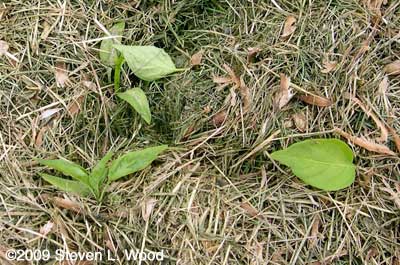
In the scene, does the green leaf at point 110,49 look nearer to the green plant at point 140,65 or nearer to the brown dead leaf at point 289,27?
the green plant at point 140,65

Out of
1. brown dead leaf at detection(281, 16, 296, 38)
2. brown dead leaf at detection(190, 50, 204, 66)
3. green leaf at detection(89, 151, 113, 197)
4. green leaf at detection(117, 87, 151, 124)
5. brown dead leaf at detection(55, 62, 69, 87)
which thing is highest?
brown dead leaf at detection(281, 16, 296, 38)

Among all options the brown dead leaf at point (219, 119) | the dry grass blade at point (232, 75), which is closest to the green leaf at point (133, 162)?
the brown dead leaf at point (219, 119)

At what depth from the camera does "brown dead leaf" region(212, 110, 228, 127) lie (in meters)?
1.41

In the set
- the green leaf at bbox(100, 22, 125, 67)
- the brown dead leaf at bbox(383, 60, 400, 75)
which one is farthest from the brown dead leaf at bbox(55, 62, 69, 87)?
the brown dead leaf at bbox(383, 60, 400, 75)

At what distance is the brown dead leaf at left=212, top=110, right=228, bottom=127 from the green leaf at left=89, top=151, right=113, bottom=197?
28cm

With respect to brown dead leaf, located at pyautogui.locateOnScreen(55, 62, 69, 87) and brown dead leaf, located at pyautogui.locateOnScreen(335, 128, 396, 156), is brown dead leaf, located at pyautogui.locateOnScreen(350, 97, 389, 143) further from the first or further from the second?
brown dead leaf, located at pyautogui.locateOnScreen(55, 62, 69, 87)

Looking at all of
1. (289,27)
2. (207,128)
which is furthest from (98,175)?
(289,27)

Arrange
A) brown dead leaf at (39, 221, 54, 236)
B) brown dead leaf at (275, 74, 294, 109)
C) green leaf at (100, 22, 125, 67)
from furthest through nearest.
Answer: green leaf at (100, 22, 125, 67) < brown dead leaf at (275, 74, 294, 109) < brown dead leaf at (39, 221, 54, 236)

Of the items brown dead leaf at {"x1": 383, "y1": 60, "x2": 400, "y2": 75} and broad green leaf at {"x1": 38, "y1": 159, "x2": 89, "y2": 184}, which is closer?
broad green leaf at {"x1": 38, "y1": 159, "x2": 89, "y2": 184}

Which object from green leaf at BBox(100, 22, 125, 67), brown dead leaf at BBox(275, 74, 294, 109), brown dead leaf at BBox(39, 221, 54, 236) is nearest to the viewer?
brown dead leaf at BBox(39, 221, 54, 236)

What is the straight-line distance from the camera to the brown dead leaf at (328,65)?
1.43 meters

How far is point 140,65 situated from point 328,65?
49 centimetres

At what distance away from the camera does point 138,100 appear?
4.67 feet

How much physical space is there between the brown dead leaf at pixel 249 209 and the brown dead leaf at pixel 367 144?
0.29 m
